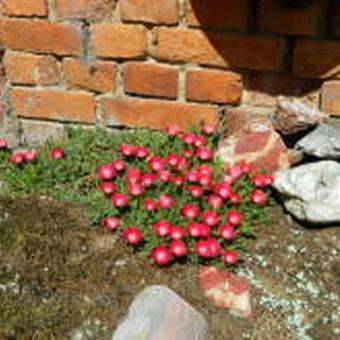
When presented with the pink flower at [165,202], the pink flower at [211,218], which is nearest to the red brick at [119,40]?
the pink flower at [165,202]

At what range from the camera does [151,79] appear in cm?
345

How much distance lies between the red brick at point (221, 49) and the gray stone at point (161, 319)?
106cm

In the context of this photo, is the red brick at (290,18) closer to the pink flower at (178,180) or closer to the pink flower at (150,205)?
the pink flower at (178,180)

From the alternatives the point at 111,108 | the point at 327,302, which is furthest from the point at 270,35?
the point at 327,302

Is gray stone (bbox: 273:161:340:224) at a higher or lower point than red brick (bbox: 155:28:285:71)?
lower

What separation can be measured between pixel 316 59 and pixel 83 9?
98 centimetres

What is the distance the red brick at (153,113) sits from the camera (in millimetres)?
3482

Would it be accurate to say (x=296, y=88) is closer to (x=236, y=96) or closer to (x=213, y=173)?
(x=236, y=96)

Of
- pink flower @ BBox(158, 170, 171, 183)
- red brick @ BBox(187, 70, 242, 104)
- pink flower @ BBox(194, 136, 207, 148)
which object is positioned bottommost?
pink flower @ BBox(158, 170, 171, 183)

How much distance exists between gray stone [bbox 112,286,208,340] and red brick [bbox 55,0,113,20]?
1.23 m

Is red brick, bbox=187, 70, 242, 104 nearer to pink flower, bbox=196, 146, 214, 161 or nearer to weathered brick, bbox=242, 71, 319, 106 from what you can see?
weathered brick, bbox=242, 71, 319, 106

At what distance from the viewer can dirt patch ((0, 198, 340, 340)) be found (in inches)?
108

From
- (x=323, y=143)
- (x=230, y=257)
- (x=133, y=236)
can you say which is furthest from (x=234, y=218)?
(x=323, y=143)

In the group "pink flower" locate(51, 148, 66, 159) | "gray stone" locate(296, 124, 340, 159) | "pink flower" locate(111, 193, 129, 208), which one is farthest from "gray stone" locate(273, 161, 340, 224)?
"pink flower" locate(51, 148, 66, 159)
